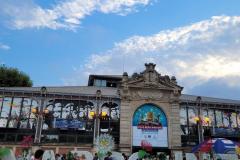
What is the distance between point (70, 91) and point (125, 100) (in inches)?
287

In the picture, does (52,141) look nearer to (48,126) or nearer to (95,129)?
(48,126)

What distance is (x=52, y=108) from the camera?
120 ft

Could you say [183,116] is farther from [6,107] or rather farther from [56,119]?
[6,107]

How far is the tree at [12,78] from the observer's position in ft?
181

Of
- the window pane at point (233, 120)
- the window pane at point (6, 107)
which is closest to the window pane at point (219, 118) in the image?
the window pane at point (233, 120)

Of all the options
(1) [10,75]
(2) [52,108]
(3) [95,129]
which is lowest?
(3) [95,129]

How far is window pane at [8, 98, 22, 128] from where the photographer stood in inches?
1377

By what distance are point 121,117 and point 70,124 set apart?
6250 millimetres

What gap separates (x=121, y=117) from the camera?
37.0m

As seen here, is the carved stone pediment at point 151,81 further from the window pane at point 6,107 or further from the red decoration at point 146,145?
the window pane at point 6,107

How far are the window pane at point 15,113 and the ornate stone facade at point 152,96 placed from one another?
487 inches

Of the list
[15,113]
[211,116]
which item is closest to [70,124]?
[15,113]

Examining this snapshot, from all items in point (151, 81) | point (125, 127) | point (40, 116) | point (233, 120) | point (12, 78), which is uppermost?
point (12, 78)

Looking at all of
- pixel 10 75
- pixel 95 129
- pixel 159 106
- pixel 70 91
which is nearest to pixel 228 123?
pixel 159 106
